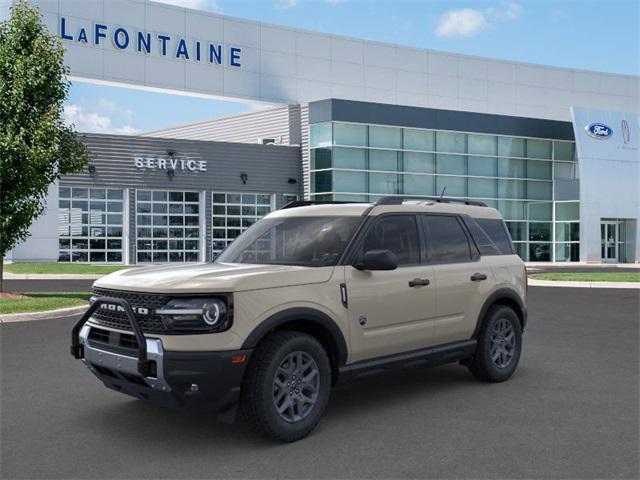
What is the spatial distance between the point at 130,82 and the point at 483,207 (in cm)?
3185

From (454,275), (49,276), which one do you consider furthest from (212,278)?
(49,276)

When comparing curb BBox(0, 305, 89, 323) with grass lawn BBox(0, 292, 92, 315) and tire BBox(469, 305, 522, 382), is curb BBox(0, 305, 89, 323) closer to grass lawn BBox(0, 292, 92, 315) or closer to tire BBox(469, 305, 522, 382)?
grass lawn BBox(0, 292, 92, 315)

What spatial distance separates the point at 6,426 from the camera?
589 cm

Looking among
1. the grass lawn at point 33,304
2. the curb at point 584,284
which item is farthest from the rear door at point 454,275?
the curb at point 584,284

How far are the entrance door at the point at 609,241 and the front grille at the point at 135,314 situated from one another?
40094 millimetres

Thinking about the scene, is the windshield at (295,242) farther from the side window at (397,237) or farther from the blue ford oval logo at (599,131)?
the blue ford oval logo at (599,131)

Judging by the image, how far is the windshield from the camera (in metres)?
6.21

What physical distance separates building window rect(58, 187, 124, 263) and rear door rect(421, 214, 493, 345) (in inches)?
1144

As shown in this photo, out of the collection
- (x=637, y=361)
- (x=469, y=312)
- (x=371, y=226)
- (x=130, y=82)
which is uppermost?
(x=130, y=82)

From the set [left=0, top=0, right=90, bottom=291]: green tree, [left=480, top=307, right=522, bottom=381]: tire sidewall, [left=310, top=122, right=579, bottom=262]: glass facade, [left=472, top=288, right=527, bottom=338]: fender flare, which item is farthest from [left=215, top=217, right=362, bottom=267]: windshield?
[left=310, top=122, right=579, bottom=262]: glass facade

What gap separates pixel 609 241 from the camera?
42.0 metres

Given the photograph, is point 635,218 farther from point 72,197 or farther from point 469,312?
point 469,312

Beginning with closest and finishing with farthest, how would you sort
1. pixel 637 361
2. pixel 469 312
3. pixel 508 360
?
pixel 469 312 → pixel 508 360 → pixel 637 361

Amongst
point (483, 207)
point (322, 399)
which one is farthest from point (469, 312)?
point (322, 399)
